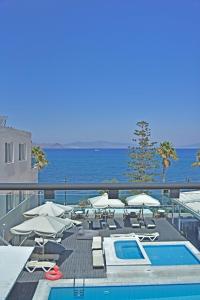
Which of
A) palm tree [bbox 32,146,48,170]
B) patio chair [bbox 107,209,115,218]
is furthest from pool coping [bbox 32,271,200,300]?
palm tree [bbox 32,146,48,170]

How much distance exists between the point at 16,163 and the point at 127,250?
6.60 m

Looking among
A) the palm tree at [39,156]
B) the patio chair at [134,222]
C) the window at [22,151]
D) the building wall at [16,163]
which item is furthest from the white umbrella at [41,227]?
the palm tree at [39,156]

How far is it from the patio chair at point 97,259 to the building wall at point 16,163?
4.34 m

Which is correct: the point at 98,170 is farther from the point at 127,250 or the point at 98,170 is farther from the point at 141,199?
the point at 141,199

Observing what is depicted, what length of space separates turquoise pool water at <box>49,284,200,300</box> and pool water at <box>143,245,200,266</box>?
2.53 metres

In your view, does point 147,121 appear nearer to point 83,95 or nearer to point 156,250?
point 156,250

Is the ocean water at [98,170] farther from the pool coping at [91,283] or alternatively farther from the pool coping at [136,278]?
the pool coping at [91,283]

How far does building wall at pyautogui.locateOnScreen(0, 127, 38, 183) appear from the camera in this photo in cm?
1372

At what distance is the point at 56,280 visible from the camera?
810cm

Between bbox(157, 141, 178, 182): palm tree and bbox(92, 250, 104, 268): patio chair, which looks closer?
bbox(92, 250, 104, 268): patio chair

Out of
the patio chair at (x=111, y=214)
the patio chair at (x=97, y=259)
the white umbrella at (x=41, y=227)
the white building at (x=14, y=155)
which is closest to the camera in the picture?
the patio chair at (x=97, y=259)

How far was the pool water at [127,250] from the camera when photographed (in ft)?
34.8

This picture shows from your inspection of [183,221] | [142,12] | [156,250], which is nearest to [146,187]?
[183,221]

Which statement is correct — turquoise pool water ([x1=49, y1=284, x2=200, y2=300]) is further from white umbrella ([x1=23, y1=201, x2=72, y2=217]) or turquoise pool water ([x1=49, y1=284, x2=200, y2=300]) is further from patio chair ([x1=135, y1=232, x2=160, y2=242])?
patio chair ([x1=135, y1=232, x2=160, y2=242])
